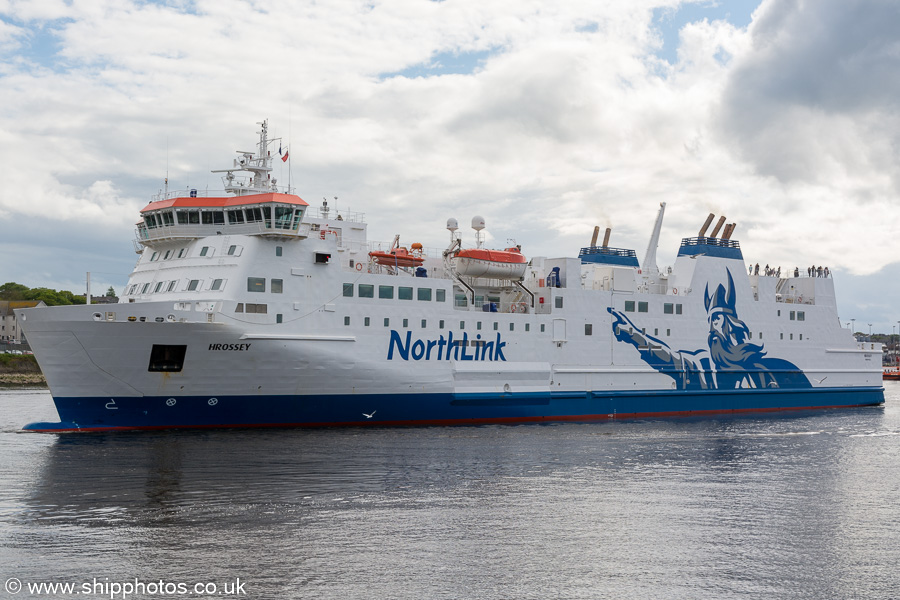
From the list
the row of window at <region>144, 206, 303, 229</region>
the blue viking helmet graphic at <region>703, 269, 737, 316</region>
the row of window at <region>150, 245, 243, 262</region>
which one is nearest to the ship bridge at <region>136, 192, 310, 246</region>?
the row of window at <region>144, 206, 303, 229</region>

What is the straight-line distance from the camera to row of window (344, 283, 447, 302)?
1164 inches

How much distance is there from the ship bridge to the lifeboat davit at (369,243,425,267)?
122 inches

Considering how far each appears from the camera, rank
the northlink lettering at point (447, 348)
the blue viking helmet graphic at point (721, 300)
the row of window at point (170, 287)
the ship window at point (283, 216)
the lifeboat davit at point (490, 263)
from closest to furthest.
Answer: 1. the row of window at point (170, 287)
2. the ship window at point (283, 216)
3. the northlink lettering at point (447, 348)
4. the lifeboat davit at point (490, 263)
5. the blue viking helmet graphic at point (721, 300)

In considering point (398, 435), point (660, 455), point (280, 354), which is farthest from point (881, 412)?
point (280, 354)

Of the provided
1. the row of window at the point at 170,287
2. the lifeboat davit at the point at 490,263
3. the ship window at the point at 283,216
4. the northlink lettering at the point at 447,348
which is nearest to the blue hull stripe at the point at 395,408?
the northlink lettering at the point at 447,348

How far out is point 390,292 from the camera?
30.4 m

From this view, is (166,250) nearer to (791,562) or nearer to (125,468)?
(125,468)

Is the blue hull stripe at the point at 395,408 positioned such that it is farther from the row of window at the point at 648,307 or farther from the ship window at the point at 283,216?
the ship window at the point at 283,216

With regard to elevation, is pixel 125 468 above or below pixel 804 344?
below

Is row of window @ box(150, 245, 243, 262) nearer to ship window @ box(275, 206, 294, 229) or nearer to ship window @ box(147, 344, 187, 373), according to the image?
ship window @ box(275, 206, 294, 229)

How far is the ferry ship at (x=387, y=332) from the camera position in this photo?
84.8ft

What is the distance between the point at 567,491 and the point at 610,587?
21.8 ft

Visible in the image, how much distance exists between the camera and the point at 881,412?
43562 mm

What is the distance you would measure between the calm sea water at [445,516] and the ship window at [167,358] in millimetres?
2095
